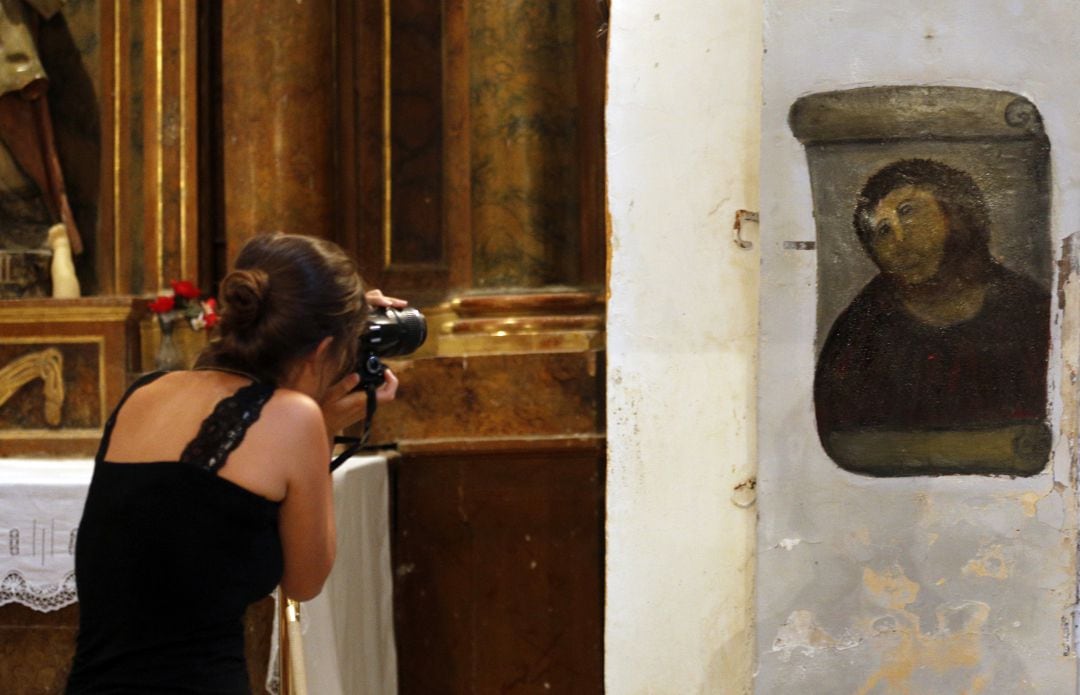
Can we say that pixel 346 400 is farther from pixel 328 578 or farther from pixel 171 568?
pixel 328 578

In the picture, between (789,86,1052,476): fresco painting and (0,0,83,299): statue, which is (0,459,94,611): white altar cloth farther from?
(789,86,1052,476): fresco painting

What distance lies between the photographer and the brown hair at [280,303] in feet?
6.80

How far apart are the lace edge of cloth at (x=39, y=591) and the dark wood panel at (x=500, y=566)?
122 cm

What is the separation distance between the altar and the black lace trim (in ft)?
5.26

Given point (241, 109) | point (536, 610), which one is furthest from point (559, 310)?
point (241, 109)

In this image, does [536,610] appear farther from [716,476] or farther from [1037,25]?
[1037,25]

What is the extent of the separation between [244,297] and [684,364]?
1335mm

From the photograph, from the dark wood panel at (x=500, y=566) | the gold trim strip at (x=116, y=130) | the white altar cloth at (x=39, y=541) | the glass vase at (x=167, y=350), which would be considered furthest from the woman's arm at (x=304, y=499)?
the gold trim strip at (x=116, y=130)

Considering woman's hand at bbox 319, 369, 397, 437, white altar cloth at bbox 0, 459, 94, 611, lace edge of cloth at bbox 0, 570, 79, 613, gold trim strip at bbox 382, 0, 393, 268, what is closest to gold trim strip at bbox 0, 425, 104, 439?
white altar cloth at bbox 0, 459, 94, 611

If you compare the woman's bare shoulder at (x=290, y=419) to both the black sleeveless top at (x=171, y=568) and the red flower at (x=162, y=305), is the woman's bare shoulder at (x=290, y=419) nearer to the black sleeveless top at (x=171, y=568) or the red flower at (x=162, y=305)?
the black sleeveless top at (x=171, y=568)

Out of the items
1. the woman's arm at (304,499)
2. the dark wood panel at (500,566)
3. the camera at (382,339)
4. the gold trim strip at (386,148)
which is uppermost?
the gold trim strip at (386,148)

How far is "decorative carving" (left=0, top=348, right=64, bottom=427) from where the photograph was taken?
5055mm

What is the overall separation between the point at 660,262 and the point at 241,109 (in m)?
2.55

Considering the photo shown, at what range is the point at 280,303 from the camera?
6.82ft
